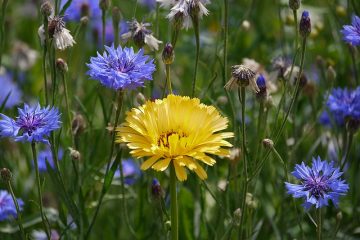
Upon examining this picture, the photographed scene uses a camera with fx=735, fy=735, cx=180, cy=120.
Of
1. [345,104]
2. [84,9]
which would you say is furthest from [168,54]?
[84,9]

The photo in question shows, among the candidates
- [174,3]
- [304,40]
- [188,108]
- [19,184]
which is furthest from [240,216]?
[19,184]

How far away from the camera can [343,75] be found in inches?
98.1

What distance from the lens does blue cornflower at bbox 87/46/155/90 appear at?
4.93 ft

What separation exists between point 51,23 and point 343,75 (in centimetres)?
121

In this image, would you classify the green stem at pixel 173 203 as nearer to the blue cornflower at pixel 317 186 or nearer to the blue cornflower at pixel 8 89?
the blue cornflower at pixel 317 186

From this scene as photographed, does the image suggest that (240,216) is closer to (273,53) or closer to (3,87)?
(273,53)

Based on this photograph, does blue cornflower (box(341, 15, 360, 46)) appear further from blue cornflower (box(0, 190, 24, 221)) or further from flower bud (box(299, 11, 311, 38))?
blue cornflower (box(0, 190, 24, 221))

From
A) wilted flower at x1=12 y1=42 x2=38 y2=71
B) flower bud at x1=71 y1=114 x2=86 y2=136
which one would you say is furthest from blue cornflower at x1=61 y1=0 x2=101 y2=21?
flower bud at x1=71 y1=114 x2=86 y2=136

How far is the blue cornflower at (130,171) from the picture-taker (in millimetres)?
2205

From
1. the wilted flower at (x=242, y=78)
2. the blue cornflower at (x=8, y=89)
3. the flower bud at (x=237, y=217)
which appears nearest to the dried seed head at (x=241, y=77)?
the wilted flower at (x=242, y=78)

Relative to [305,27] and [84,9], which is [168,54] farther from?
[84,9]

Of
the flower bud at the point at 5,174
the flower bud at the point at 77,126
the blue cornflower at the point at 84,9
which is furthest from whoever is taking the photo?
the blue cornflower at the point at 84,9

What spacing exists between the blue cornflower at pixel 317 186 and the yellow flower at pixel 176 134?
18 centimetres

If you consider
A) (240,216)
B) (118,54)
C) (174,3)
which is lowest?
(240,216)
